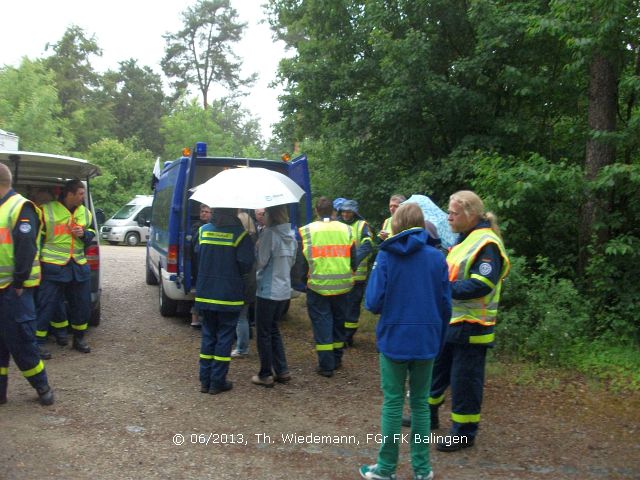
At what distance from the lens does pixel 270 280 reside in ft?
19.6

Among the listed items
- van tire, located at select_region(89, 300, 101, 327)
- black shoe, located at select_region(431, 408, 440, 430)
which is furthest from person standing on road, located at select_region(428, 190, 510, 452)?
van tire, located at select_region(89, 300, 101, 327)

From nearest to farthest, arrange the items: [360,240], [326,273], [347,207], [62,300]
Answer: [326,273] < [62,300] < [360,240] < [347,207]

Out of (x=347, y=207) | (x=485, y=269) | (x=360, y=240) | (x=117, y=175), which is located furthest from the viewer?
(x=117, y=175)

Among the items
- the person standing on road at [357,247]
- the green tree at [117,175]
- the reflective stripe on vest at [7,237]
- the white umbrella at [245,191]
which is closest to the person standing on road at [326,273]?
the person standing on road at [357,247]

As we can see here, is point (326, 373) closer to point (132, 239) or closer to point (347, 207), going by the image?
point (347, 207)

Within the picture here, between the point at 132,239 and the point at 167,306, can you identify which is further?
the point at 132,239

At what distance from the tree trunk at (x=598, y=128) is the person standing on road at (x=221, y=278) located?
4629mm

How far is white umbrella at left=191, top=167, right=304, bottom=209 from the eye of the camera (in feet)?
17.9

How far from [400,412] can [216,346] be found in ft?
7.78

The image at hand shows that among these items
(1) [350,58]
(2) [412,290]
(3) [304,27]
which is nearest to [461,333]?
(2) [412,290]

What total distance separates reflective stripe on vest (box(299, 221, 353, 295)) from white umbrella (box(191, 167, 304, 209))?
0.75 m

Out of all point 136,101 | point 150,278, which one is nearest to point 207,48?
point 136,101

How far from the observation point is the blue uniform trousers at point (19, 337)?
198 inches

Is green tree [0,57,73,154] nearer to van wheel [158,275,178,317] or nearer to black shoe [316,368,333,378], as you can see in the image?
van wheel [158,275,178,317]
